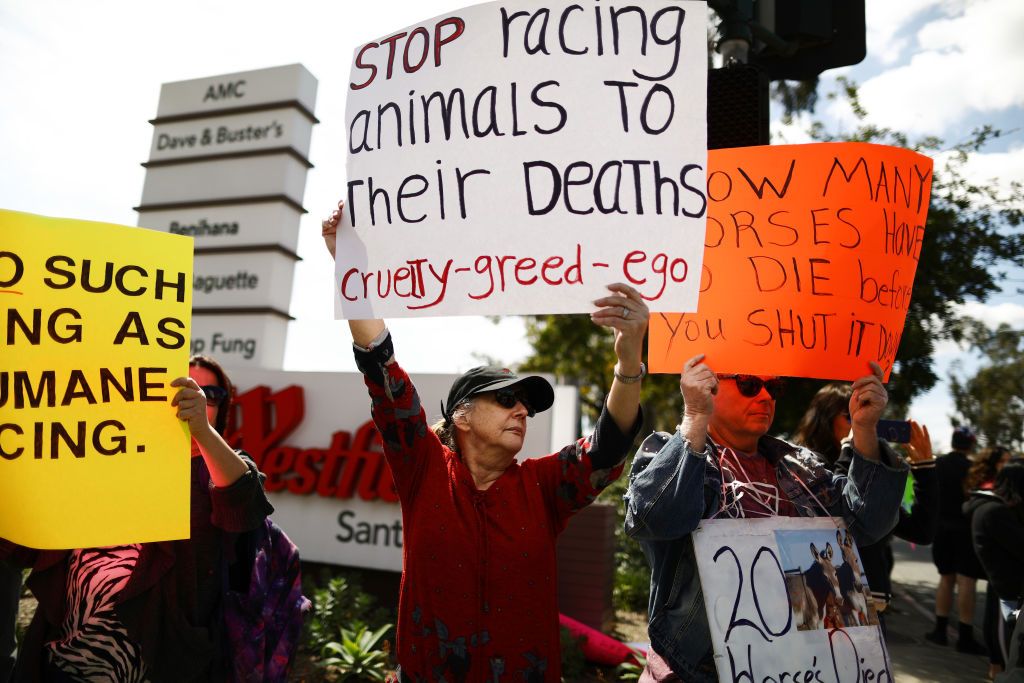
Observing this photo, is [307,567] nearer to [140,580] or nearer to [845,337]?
[140,580]

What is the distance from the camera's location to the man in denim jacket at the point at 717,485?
2010 millimetres

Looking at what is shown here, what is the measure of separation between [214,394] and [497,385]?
3.59ft

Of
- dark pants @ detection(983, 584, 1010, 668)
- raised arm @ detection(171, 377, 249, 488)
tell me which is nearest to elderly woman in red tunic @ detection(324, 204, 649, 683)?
raised arm @ detection(171, 377, 249, 488)

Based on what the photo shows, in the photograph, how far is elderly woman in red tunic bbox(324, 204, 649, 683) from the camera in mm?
2008

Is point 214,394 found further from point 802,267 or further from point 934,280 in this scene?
point 934,280

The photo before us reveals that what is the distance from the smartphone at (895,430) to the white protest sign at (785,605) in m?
0.97

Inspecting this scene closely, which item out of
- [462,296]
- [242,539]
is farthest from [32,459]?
[462,296]

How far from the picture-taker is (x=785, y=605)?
2.03 m

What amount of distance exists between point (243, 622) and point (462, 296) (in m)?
1.38

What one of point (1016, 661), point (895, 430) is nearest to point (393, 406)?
point (895, 430)

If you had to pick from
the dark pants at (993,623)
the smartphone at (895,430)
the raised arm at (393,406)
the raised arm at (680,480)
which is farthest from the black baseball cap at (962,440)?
the raised arm at (393,406)

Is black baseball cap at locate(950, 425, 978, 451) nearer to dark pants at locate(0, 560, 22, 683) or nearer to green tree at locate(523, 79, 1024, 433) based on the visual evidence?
green tree at locate(523, 79, 1024, 433)

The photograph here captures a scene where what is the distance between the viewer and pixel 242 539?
2553 mm

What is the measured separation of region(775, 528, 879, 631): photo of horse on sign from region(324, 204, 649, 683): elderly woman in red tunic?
0.56m
